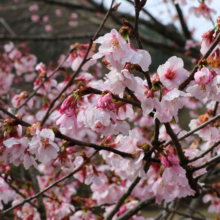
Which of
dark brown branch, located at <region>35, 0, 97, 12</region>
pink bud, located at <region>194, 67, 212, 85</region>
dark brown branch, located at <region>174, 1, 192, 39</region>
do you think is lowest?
pink bud, located at <region>194, 67, 212, 85</region>

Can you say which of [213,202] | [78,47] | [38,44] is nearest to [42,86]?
[78,47]

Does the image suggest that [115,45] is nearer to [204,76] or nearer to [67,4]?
[204,76]

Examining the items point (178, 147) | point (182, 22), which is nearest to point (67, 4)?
point (182, 22)

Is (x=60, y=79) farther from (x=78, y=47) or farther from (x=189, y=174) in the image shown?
(x=189, y=174)

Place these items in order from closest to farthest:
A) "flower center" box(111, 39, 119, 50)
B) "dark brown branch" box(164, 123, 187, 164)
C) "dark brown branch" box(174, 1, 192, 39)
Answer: "flower center" box(111, 39, 119, 50) < "dark brown branch" box(164, 123, 187, 164) < "dark brown branch" box(174, 1, 192, 39)

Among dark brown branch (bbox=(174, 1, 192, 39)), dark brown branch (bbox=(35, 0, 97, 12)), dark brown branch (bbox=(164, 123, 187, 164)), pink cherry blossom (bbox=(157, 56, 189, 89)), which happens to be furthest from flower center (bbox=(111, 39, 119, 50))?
dark brown branch (bbox=(35, 0, 97, 12))

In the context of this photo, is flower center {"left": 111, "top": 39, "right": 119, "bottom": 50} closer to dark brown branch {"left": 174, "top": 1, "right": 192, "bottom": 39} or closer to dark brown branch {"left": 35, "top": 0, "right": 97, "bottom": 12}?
dark brown branch {"left": 174, "top": 1, "right": 192, "bottom": 39}

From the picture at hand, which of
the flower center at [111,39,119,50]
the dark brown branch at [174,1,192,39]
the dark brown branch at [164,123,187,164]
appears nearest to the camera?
the flower center at [111,39,119,50]

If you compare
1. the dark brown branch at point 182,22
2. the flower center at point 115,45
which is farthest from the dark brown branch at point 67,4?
the flower center at point 115,45

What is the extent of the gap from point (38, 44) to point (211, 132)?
6.57m

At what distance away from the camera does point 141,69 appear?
0.62m

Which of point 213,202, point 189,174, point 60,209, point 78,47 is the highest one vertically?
point 78,47

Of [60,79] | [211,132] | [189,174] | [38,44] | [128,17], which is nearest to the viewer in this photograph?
[189,174]

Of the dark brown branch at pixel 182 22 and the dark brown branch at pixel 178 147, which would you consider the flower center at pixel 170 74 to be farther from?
the dark brown branch at pixel 182 22
